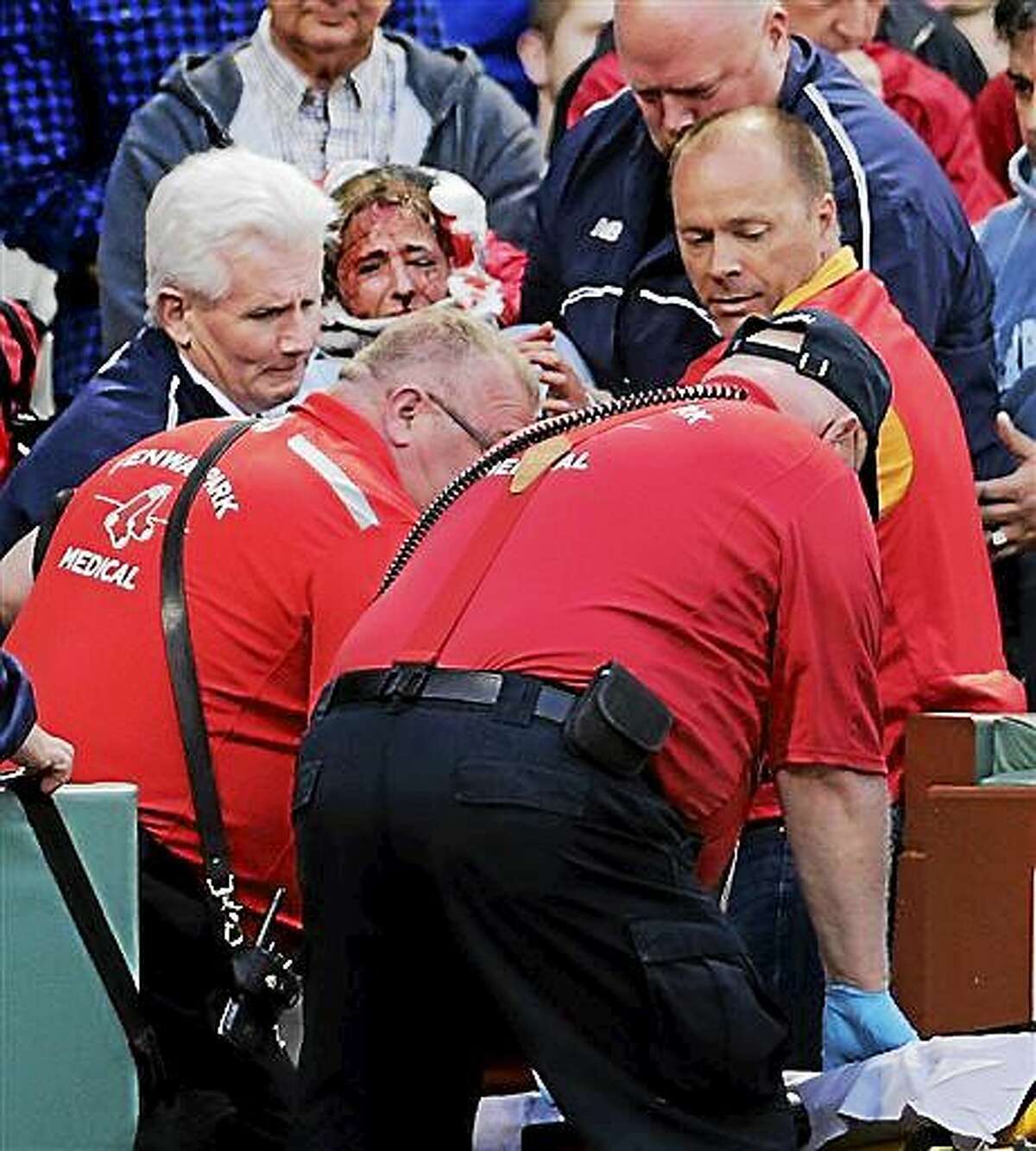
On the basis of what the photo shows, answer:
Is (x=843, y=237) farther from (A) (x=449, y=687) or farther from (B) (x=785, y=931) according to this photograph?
(A) (x=449, y=687)

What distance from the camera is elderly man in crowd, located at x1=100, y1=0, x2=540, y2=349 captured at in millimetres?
6422

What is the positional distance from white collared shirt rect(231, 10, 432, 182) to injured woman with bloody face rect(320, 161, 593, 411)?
40 centimetres

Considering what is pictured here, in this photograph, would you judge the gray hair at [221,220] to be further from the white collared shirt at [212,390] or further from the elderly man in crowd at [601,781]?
the elderly man in crowd at [601,781]

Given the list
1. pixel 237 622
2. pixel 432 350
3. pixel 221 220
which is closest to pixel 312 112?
pixel 221 220

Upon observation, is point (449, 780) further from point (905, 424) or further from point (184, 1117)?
point (905, 424)

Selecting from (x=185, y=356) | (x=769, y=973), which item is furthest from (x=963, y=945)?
(x=185, y=356)

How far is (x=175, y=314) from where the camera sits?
5512 mm

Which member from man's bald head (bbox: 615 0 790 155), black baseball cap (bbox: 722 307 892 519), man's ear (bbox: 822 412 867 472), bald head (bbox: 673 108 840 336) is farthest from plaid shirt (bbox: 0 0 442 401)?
man's ear (bbox: 822 412 867 472)

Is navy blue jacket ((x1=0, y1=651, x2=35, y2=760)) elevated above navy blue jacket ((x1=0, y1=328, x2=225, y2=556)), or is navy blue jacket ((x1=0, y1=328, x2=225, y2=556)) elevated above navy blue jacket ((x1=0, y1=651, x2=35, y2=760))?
navy blue jacket ((x1=0, y1=651, x2=35, y2=760))

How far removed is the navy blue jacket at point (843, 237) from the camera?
551 cm

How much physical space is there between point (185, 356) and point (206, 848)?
1237mm

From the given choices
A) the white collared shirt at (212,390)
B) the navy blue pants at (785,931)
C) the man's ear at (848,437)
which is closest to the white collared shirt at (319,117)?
the white collared shirt at (212,390)

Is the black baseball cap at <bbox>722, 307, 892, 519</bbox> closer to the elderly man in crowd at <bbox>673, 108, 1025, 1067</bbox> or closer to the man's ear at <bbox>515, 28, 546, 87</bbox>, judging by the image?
the elderly man in crowd at <bbox>673, 108, 1025, 1067</bbox>

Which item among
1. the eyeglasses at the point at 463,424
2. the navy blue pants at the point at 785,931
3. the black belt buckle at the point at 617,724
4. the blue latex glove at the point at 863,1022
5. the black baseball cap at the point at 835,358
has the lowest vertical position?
the navy blue pants at the point at 785,931
